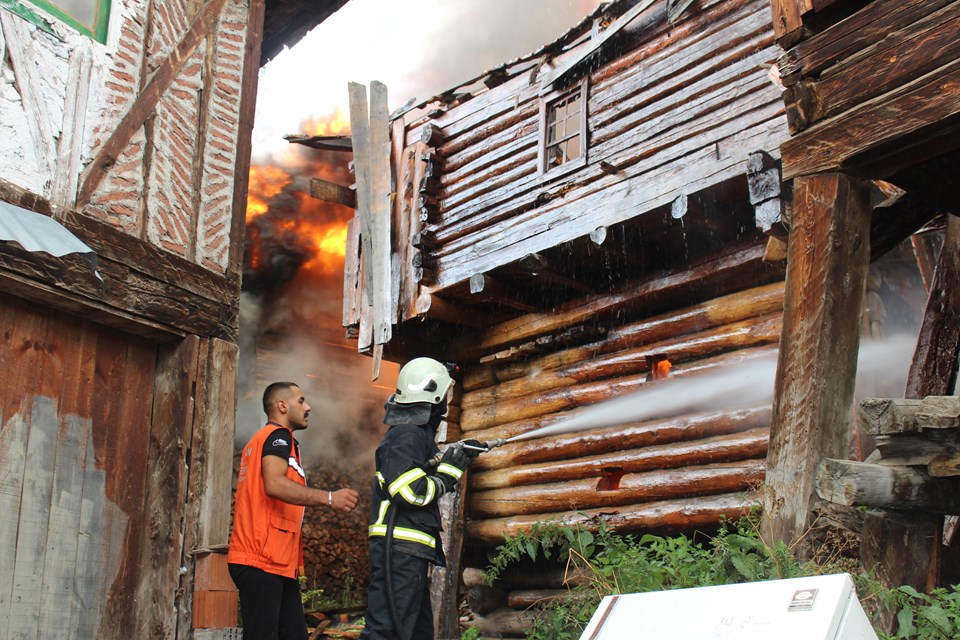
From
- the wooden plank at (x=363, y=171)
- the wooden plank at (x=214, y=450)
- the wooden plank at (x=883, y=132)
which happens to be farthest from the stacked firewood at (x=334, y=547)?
the wooden plank at (x=883, y=132)

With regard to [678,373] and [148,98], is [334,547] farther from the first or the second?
[148,98]

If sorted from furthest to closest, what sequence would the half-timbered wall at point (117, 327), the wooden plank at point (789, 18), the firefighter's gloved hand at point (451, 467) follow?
1. the firefighter's gloved hand at point (451, 467)
2. the half-timbered wall at point (117, 327)
3. the wooden plank at point (789, 18)

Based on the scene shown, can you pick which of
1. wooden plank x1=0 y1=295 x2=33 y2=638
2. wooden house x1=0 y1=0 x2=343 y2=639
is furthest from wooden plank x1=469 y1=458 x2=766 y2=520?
wooden plank x1=0 y1=295 x2=33 y2=638

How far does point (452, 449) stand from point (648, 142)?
500 centimetres

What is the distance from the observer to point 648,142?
956 cm

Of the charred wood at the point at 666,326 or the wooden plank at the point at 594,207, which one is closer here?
the wooden plank at the point at 594,207

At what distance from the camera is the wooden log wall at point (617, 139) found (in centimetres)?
874

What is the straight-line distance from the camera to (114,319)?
6.05 m

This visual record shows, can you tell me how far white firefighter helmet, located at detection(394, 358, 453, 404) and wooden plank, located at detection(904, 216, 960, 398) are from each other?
3.28 meters

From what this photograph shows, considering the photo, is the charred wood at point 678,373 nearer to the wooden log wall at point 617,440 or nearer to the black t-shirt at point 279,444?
the wooden log wall at point 617,440

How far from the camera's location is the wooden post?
4543mm

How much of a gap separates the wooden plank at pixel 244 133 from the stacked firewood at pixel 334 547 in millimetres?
9355

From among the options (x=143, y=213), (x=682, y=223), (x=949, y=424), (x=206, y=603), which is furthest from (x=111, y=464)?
(x=682, y=223)

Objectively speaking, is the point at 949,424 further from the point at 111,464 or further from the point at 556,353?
the point at 556,353
